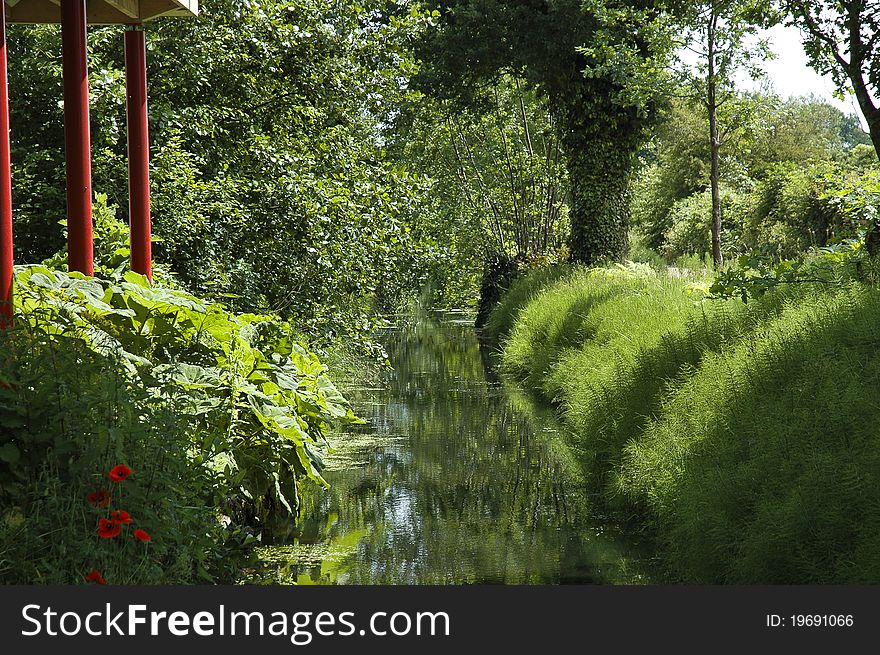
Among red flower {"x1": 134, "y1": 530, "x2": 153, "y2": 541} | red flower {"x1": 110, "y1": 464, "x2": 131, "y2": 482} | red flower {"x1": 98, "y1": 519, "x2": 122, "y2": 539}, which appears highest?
Result: red flower {"x1": 110, "y1": 464, "x2": 131, "y2": 482}

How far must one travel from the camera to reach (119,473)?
3.77 metres

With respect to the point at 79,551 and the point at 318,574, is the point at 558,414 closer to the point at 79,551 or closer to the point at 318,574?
the point at 318,574

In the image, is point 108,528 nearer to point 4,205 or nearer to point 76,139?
point 4,205

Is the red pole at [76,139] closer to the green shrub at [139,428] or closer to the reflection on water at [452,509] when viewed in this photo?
the green shrub at [139,428]

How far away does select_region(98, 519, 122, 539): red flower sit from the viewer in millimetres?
3666

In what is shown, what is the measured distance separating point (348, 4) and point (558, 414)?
512 centimetres

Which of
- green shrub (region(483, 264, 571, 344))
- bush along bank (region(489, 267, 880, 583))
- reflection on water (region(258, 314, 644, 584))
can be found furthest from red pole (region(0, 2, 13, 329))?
green shrub (region(483, 264, 571, 344))

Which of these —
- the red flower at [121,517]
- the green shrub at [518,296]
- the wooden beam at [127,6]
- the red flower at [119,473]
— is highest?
the wooden beam at [127,6]

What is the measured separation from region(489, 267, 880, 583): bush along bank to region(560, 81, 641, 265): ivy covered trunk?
10030mm

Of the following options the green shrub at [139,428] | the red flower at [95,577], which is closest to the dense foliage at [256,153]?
the green shrub at [139,428]

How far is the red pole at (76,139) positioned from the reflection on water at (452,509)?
223 centimetres

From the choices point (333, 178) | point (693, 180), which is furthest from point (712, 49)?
point (693, 180)

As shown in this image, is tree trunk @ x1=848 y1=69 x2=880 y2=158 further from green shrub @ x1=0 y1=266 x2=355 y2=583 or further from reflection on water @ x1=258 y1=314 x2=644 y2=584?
green shrub @ x1=0 y1=266 x2=355 y2=583

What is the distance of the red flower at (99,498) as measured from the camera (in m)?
3.88
